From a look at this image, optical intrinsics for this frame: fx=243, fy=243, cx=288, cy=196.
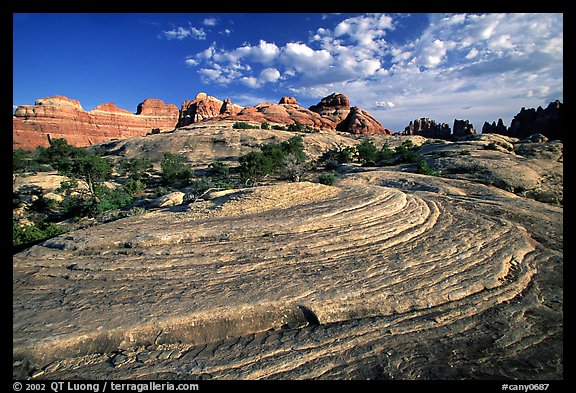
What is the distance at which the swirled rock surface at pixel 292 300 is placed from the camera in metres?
3.64

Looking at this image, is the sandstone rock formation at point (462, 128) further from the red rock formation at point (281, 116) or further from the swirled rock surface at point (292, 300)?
the swirled rock surface at point (292, 300)

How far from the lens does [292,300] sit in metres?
4.60

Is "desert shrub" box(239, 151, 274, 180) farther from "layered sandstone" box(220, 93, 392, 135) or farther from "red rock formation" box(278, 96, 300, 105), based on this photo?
"red rock formation" box(278, 96, 300, 105)

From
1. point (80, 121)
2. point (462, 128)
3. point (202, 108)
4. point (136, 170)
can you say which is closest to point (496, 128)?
point (462, 128)

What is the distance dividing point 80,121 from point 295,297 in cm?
11922

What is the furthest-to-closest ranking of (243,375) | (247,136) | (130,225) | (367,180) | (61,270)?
(247,136), (367,180), (130,225), (61,270), (243,375)

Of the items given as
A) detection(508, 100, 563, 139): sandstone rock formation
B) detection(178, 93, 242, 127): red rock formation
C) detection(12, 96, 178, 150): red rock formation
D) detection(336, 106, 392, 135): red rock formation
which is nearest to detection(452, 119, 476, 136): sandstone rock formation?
detection(508, 100, 563, 139): sandstone rock formation

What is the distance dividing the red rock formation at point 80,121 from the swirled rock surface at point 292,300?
332 feet

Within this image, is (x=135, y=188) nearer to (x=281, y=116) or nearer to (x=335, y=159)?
(x=335, y=159)
